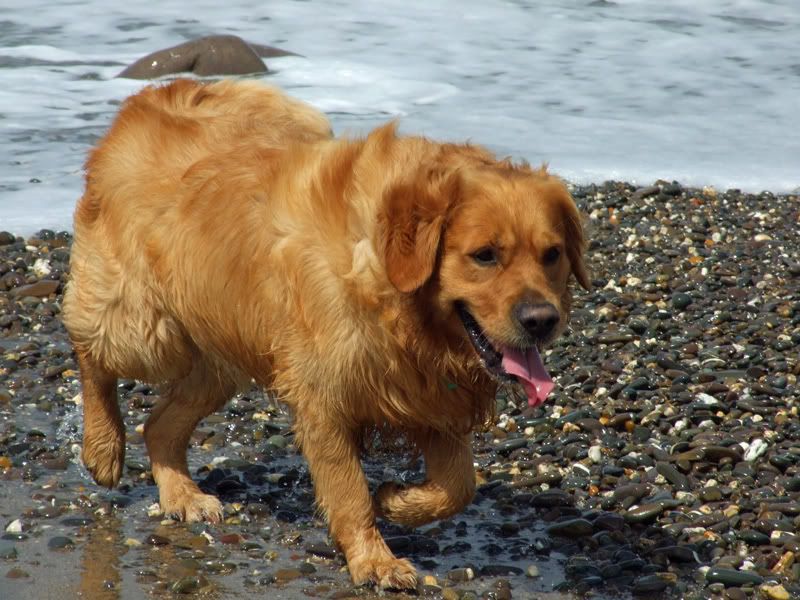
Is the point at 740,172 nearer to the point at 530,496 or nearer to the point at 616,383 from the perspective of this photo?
the point at 616,383

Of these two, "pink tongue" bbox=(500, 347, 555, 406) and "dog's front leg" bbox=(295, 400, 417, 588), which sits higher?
"pink tongue" bbox=(500, 347, 555, 406)

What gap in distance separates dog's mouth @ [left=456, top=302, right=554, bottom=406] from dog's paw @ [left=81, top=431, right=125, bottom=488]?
1.89 meters

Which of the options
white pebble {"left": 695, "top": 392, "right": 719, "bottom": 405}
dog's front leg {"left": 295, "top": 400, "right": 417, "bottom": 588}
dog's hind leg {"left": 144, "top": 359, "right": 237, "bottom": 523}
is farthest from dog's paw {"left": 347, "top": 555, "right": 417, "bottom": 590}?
white pebble {"left": 695, "top": 392, "right": 719, "bottom": 405}

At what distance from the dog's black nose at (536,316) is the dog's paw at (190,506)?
71.9 inches

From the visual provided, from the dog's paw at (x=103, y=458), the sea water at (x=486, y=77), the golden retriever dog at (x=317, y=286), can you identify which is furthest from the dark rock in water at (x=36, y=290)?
the dog's paw at (x=103, y=458)

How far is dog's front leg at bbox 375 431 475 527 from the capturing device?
4.88 meters

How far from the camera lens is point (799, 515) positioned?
5184mm

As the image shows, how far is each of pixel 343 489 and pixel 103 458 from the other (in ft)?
4.20

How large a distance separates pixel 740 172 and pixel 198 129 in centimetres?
613

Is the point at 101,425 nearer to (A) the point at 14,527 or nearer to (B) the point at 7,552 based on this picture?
(A) the point at 14,527

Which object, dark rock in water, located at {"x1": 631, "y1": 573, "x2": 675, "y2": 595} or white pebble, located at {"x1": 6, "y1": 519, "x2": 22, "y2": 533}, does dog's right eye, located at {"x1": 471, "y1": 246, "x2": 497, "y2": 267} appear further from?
white pebble, located at {"x1": 6, "y1": 519, "x2": 22, "y2": 533}

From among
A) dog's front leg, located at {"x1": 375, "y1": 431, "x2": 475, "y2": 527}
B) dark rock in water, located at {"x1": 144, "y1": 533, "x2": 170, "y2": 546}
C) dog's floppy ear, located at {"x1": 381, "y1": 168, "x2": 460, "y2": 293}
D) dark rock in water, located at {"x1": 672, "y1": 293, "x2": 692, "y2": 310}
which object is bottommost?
dark rock in water, located at {"x1": 144, "y1": 533, "x2": 170, "y2": 546}

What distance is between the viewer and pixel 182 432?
567cm

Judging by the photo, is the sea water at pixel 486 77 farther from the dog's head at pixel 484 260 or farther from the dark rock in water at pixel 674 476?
the dog's head at pixel 484 260
